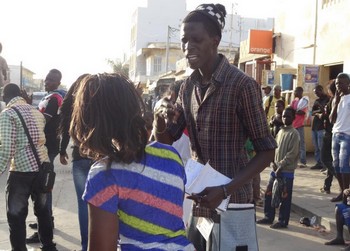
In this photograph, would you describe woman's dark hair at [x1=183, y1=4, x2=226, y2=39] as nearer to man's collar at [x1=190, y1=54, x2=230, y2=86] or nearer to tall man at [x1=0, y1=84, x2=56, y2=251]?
man's collar at [x1=190, y1=54, x2=230, y2=86]

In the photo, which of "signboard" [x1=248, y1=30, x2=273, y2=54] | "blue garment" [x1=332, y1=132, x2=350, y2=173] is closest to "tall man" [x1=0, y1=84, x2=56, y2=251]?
"blue garment" [x1=332, y1=132, x2=350, y2=173]

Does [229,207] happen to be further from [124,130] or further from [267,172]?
[267,172]

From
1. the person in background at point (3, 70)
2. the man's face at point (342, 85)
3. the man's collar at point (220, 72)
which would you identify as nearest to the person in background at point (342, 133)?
the man's face at point (342, 85)

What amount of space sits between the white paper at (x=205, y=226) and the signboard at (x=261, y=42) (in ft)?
42.0

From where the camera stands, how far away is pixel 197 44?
2.15 meters

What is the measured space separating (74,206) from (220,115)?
201 inches

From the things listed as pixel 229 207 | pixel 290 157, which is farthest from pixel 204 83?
pixel 290 157

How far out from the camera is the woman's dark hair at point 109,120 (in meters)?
1.61

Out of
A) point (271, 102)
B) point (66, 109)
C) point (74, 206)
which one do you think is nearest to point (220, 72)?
point (66, 109)

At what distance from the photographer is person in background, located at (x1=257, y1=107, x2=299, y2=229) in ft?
18.5

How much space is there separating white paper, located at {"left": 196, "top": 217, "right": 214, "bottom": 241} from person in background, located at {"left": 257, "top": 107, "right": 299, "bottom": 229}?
3569 millimetres

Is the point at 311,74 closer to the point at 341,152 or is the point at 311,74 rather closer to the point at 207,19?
the point at 341,152

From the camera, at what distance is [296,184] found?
8234 mm

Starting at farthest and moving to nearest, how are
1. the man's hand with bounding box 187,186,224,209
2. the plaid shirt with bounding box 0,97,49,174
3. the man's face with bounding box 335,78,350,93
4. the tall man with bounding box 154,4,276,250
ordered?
the man's face with bounding box 335,78,350,93
the plaid shirt with bounding box 0,97,49,174
the tall man with bounding box 154,4,276,250
the man's hand with bounding box 187,186,224,209
